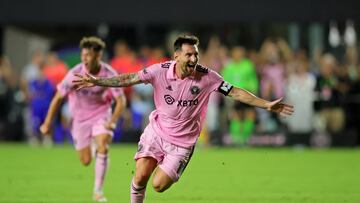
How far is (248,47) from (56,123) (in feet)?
19.8

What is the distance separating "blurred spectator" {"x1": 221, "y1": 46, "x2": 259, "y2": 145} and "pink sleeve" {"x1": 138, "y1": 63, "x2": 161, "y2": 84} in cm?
1261

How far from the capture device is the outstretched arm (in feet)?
30.0

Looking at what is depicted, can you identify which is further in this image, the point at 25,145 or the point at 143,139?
the point at 25,145

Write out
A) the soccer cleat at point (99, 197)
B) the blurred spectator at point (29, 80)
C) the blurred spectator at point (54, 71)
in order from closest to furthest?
the soccer cleat at point (99, 197) < the blurred spectator at point (54, 71) < the blurred spectator at point (29, 80)

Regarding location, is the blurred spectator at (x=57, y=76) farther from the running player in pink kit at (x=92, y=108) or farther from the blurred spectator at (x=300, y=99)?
the running player in pink kit at (x=92, y=108)

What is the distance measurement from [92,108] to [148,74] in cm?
340

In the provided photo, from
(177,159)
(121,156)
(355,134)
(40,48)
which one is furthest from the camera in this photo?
(40,48)

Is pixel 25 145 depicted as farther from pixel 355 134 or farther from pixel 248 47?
pixel 355 134

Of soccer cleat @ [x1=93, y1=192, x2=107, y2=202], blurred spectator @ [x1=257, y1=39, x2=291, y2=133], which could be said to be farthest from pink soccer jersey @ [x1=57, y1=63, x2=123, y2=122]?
blurred spectator @ [x1=257, y1=39, x2=291, y2=133]

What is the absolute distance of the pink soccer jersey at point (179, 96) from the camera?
9.40 m

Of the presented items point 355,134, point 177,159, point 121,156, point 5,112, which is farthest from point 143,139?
point 5,112

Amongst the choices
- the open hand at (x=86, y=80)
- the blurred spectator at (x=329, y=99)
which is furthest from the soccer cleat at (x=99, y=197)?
the blurred spectator at (x=329, y=99)

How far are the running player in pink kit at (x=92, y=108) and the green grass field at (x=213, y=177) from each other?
60cm

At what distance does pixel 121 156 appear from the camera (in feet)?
65.6
